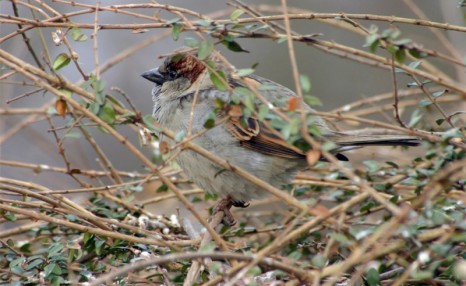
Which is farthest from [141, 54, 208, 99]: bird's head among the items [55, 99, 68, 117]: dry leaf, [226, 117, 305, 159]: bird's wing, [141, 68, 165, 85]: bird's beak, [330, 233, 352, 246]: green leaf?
[330, 233, 352, 246]: green leaf

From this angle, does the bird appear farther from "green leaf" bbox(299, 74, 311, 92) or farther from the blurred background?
the blurred background

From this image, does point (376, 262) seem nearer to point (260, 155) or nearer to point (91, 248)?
point (91, 248)

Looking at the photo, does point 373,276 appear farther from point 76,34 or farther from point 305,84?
point 76,34

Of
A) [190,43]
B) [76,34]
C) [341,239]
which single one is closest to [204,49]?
[190,43]

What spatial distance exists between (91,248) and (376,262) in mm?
1161

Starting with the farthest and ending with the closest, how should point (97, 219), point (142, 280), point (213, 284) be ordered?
1. point (97, 219)
2. point (142, 280)
3. point (213, 284)

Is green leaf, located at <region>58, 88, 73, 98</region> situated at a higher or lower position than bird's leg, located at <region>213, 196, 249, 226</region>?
higher

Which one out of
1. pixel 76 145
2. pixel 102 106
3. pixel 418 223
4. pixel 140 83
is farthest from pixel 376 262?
pixel 140 83

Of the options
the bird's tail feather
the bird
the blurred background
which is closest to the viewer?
the bird's tail feather

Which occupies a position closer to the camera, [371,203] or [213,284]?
[213,284]

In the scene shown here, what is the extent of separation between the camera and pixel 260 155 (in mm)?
3430

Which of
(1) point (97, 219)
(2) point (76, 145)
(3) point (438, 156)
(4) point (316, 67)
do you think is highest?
(3) point (438, 156)

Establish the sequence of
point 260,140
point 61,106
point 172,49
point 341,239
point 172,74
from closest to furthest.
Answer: point 341,239 < point 61,106 < point 260,140 < point 172,74 < point 172,49

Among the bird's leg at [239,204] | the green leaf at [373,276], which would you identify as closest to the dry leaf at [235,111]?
the green leaf at [373,276]
